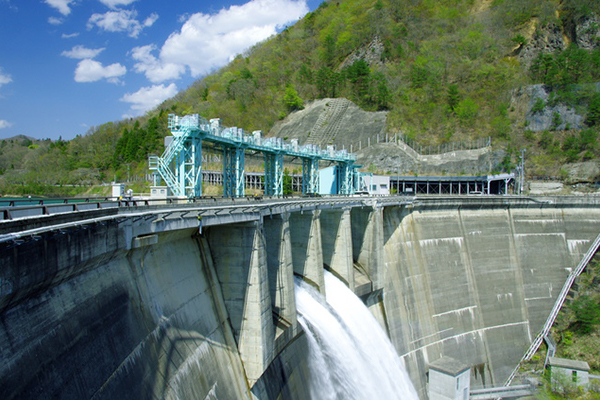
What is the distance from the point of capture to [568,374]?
2981cm

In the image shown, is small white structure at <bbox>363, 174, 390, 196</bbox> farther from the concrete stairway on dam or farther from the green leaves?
the green leaves

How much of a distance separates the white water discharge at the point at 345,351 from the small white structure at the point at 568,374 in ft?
45.9

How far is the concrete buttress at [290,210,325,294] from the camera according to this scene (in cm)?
2220

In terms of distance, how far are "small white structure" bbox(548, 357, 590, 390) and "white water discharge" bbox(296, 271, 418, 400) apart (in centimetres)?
1398

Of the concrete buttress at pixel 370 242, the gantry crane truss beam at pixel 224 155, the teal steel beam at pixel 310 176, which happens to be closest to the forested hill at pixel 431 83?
the teal steel beam at pixel 310 176

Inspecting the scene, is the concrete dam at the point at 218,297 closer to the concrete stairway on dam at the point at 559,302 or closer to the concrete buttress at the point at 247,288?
the concrete buttress at the point at 247,288

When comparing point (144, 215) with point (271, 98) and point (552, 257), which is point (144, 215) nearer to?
point (552, 257)

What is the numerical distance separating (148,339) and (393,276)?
26174 mm

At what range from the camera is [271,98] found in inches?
3930

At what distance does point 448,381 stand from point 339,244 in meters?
12.9

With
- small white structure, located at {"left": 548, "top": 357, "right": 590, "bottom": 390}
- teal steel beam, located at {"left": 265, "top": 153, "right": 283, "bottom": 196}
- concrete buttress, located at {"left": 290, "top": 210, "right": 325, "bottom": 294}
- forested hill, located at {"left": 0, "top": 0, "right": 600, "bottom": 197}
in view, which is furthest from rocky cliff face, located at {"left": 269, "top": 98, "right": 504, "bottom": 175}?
concrete buttress, located at {"left": 290, "top": 210, "right": 325, "bottom": 294}

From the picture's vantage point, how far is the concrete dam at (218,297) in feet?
24.5

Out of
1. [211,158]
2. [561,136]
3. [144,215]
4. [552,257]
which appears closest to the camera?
[144,215]

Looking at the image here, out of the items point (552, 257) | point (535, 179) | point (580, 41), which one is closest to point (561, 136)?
point (535, 179)
